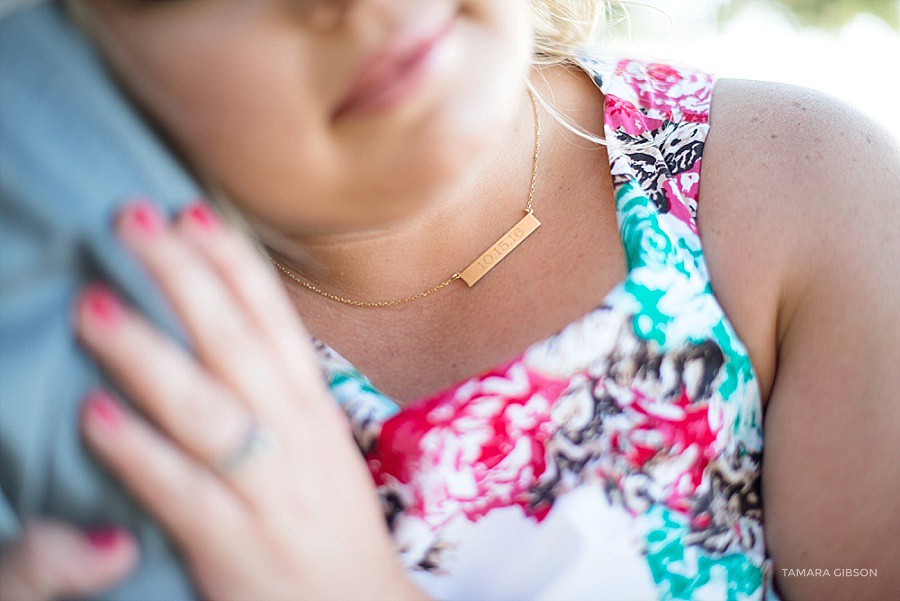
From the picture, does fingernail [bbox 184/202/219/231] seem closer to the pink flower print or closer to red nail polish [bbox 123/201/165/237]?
red nail polish [bbox 123/201/165/237]

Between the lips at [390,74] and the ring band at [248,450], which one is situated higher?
the lips at [390,74]

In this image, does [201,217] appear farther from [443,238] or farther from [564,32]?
[564,32]

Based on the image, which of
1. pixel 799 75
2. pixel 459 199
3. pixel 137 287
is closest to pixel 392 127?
pixel 137 287

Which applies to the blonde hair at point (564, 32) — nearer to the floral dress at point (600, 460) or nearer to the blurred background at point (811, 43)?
the floral dress at point (600, 460)

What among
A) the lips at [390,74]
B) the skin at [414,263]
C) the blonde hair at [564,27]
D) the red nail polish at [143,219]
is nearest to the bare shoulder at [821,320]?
the skin at [414,263]

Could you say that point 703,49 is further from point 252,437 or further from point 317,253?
point 252,437

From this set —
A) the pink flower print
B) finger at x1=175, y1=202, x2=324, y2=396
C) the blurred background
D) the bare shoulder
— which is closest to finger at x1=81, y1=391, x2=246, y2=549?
finger at x1=175, y1=202, x2=324, y2=396

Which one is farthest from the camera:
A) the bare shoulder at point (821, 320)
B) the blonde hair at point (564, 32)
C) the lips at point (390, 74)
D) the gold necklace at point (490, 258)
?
the blonde hair at point (564, 32)
